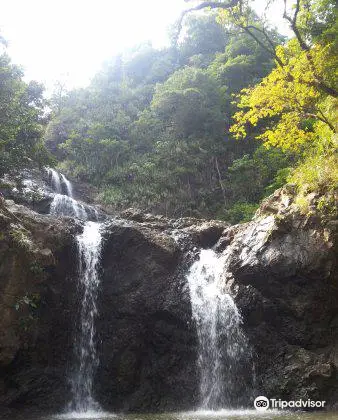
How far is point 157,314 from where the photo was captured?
12359 millimetres

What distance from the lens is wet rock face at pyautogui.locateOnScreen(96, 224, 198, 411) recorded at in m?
11.3

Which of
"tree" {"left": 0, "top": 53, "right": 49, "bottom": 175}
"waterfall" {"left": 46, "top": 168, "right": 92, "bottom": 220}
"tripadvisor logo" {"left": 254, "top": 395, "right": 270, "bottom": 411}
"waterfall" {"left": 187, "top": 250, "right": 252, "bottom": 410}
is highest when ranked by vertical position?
"tree" {"left": 0, "top": 53, "right": 49, "bottom": 175}

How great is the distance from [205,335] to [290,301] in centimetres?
268

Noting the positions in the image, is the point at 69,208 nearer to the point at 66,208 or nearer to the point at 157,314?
the point at 66,208

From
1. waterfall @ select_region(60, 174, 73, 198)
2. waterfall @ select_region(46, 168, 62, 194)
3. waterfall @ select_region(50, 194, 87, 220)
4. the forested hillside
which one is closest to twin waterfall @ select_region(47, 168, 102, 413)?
waterfall @ select_region(50, 194, 87, 220)

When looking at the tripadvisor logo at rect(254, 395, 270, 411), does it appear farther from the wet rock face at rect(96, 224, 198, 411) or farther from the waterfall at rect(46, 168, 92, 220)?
the waterfall at rect(46, 168, 92, 220)

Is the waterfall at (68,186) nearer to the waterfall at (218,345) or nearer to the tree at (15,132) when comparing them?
the tree at (15,132)

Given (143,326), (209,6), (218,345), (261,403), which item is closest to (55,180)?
(143,326)

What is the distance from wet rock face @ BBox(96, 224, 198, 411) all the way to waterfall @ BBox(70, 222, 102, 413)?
0.82 feet

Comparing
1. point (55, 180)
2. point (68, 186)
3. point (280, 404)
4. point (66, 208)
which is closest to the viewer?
point (280, 404)

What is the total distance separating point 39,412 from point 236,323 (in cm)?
592

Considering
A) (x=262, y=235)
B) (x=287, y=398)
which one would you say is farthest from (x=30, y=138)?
(x=287, y=398)

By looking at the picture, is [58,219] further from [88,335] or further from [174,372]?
[174,372]

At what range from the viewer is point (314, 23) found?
1147 centimetres
